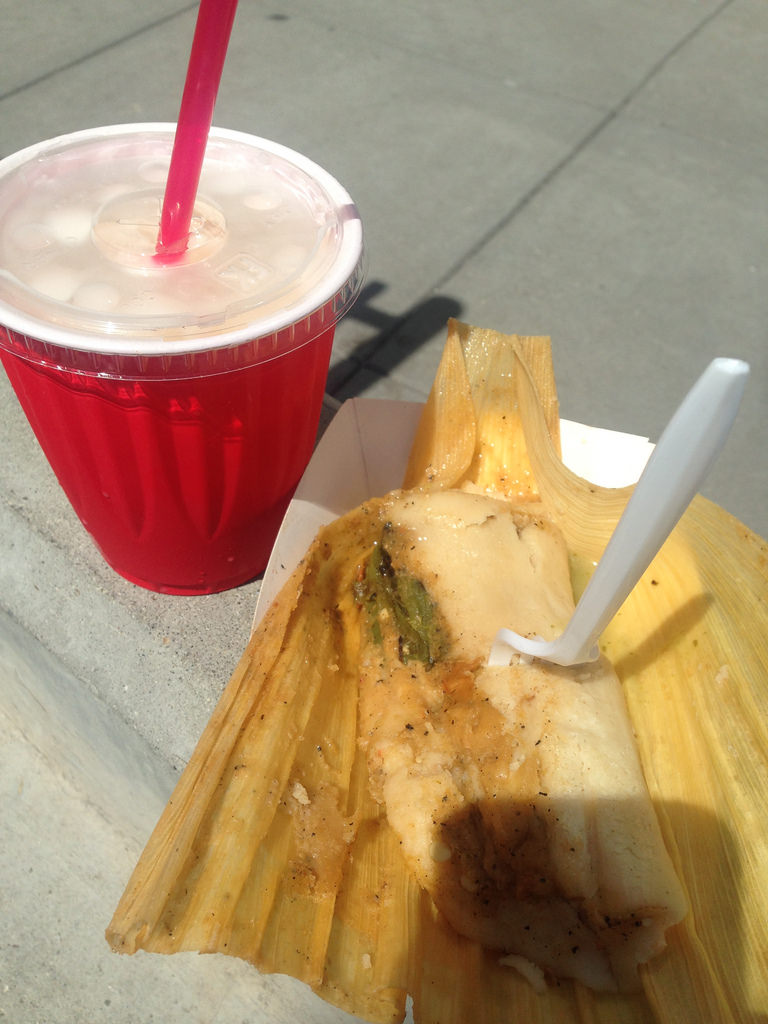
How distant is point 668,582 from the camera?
1.30m

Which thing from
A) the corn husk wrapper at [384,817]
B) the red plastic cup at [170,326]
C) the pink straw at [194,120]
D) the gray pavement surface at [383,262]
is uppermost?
the pink straw at [194,120]

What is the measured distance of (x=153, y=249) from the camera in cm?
124

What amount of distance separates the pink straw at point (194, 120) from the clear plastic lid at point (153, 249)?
45 mm

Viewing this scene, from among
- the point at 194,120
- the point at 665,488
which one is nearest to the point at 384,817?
the point at 665,488

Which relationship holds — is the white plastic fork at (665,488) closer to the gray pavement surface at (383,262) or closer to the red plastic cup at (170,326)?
the red plastic cup at (170,326)

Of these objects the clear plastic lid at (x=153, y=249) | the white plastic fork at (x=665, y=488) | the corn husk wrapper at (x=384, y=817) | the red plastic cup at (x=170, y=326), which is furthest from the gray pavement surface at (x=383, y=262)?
the white plastic fork at (x=665, y=488)

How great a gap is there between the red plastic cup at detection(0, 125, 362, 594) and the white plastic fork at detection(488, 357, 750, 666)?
546 mm

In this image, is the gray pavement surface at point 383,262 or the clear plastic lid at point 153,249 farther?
the gray pavement surface at point 383,262

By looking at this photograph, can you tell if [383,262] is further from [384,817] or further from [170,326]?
[384,817]

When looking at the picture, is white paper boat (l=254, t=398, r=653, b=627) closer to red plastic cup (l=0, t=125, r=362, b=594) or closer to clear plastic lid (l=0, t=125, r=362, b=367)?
red plastic cup (l=0, t=125, r=362, b=594)

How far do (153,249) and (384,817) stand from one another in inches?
Answer: 34.5

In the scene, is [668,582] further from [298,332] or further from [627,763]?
[298,332]

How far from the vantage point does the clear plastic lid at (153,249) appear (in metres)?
1.11

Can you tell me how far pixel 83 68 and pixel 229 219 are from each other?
11.3 ft
